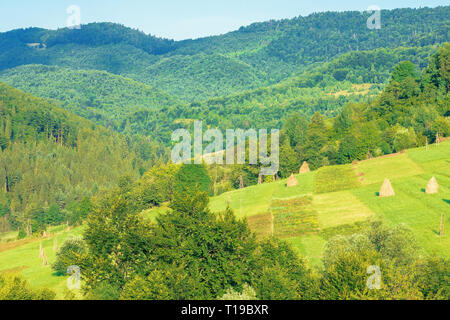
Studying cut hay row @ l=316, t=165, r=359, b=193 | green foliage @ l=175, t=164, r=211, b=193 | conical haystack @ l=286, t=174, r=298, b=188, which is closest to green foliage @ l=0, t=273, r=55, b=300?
cut hay row @ l=316, t=165, r=359, b=193

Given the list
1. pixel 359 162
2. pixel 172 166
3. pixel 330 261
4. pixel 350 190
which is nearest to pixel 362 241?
pixel 330 261

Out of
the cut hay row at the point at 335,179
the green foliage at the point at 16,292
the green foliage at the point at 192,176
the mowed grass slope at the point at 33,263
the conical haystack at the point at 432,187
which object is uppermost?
the conical haystack at the point at 432,187

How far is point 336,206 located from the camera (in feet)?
283

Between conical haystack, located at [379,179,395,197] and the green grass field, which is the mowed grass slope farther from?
conical haystack, located at [379,179,395,197]

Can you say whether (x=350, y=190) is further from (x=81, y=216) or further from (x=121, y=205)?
(x=81, y=216)

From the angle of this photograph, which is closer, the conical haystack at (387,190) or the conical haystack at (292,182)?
the conical haystack at (387,190)

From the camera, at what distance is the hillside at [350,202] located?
71.5 meters

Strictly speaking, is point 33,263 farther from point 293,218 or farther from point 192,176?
point 293,218

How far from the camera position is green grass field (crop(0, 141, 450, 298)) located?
235ft

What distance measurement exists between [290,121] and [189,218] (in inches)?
3981

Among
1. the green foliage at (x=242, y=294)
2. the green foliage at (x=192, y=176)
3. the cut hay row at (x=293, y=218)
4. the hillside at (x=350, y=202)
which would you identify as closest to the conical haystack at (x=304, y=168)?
the hillside at (x=350, y=202)

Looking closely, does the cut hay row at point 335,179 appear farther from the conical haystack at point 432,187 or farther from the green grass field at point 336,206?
the conical haystack at point 432,187

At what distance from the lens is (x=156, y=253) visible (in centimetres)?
5491

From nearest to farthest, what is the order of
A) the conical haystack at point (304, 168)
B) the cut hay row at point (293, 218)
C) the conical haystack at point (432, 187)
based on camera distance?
the cut hay row at point (293, 218) < the conical haystack at point (432, 187) < the conical haystack at point (304, 168)
